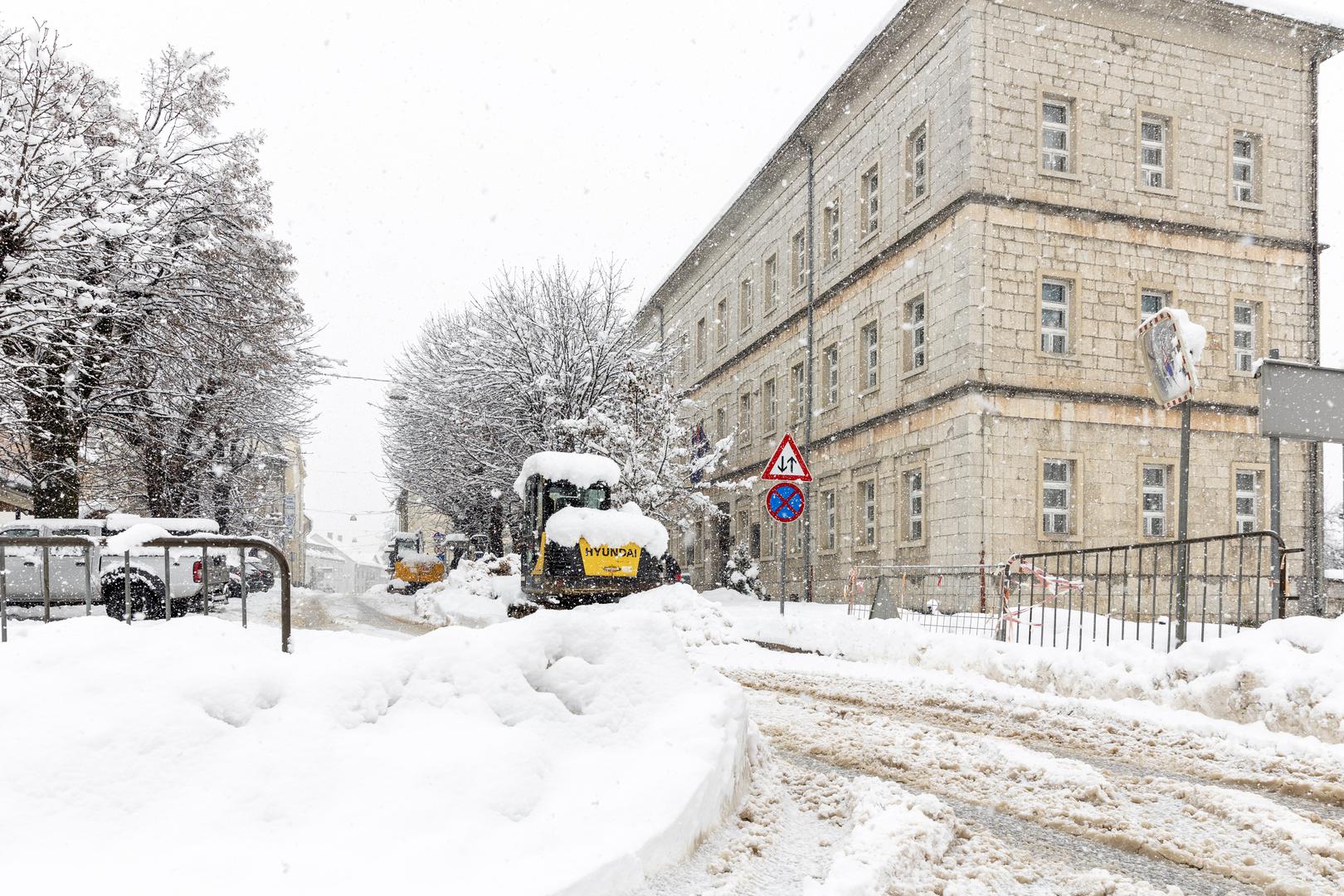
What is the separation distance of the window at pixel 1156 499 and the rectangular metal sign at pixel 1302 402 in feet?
38.9

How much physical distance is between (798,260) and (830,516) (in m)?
7.75

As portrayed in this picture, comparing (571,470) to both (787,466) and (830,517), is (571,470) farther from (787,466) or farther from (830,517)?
(830,517)

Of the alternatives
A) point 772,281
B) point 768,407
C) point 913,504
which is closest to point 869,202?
point 772,281

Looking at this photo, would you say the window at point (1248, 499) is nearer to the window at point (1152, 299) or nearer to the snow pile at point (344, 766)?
the window at point (1152, 299)

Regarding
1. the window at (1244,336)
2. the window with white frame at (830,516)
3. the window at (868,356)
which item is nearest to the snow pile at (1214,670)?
the window at (868,356)

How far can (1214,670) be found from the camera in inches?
276

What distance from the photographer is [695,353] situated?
38656 millimetres

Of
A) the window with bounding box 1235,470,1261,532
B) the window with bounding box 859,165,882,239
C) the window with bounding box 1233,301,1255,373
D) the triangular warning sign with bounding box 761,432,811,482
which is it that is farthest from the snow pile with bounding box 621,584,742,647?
the window with bounding box 1233,301,1255,373

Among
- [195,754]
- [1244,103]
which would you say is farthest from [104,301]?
[1244,103]

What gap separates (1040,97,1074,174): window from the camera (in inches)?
773

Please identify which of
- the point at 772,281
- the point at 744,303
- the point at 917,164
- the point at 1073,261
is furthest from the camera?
the point at 744,303

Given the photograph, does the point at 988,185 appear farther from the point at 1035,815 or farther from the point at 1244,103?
the point at 1035,815

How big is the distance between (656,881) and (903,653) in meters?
8.03

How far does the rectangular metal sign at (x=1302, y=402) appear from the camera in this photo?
8242 mm
